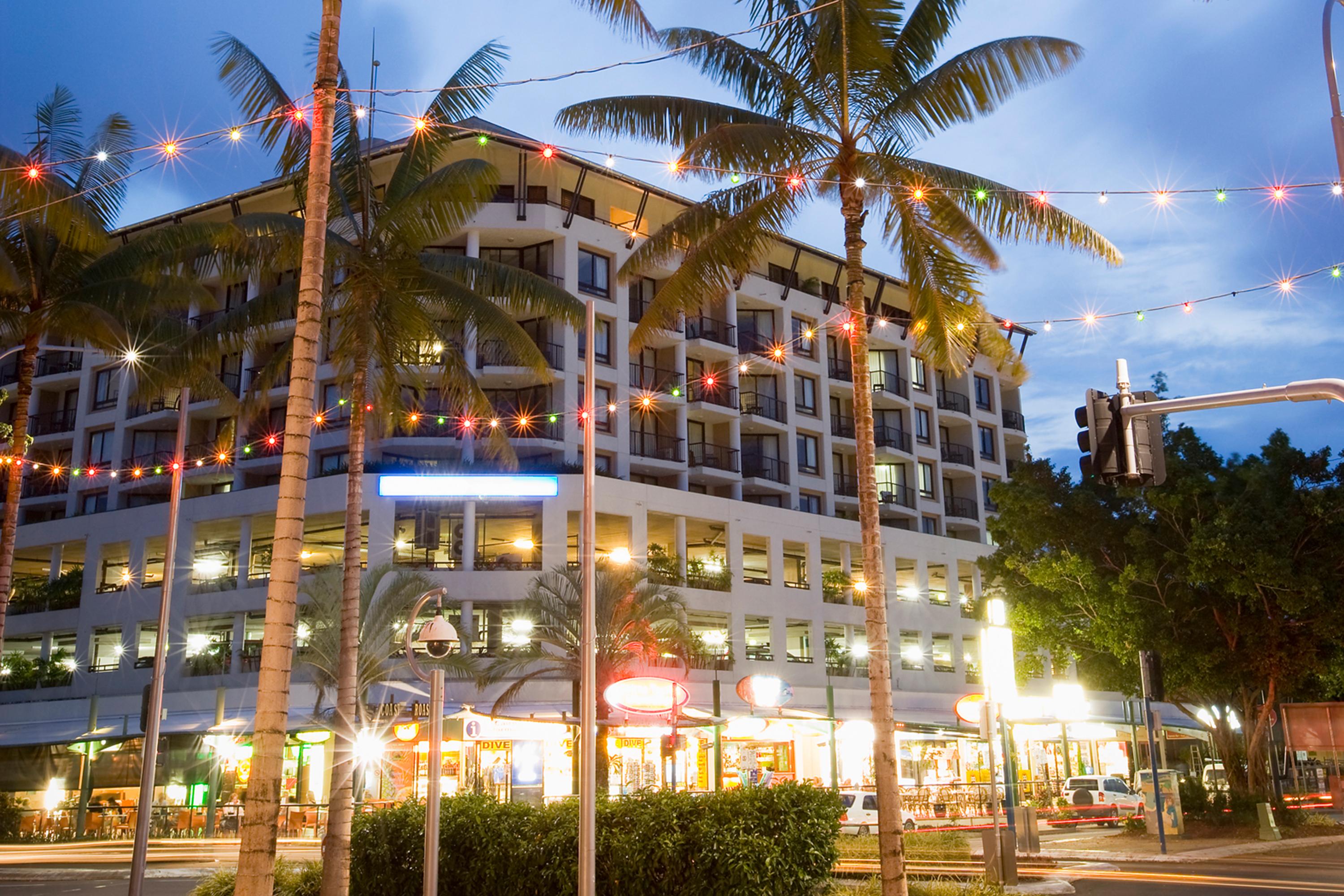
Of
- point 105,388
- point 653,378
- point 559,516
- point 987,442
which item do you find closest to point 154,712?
point 559,516

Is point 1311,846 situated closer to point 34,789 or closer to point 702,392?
point 702,392

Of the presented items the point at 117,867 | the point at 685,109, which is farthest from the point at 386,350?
the point at 117,867

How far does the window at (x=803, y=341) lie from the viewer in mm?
59219

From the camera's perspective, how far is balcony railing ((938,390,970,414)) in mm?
67312

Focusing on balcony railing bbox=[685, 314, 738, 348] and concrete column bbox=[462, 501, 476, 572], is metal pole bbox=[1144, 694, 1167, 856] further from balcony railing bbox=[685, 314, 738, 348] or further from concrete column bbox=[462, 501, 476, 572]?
balcony railing bbox=[685, 314, 738, 348]

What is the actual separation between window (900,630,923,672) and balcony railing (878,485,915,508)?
293 inches

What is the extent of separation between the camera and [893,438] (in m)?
63.4

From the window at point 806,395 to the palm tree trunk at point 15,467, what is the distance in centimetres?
4144

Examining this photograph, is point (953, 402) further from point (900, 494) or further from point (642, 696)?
point (642, 696)

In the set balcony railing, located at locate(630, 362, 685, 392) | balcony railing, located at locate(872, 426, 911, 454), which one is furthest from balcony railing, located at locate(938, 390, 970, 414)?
balcony railing, located at locate(630, 362, 685, 392)

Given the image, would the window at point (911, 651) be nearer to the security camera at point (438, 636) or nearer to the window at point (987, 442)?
the window at point (987, 442)

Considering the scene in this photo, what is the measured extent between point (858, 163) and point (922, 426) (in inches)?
1973

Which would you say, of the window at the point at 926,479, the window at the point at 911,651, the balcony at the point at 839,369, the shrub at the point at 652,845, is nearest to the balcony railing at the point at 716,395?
the balcony at the point at 839,369

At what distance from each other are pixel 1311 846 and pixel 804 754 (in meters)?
24.9
